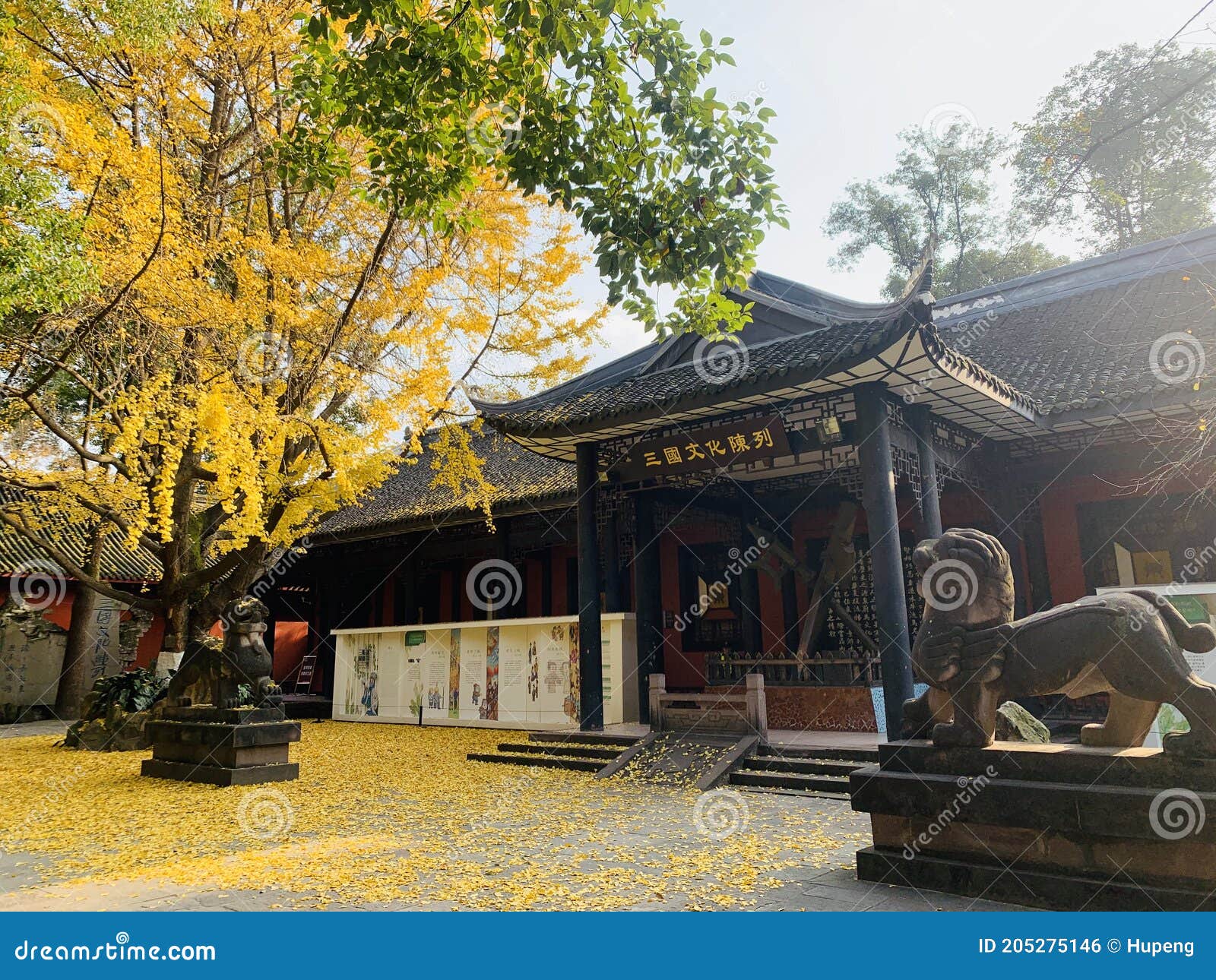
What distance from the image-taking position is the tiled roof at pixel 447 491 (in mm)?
12688

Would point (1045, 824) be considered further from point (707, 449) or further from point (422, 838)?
point (707, 449)

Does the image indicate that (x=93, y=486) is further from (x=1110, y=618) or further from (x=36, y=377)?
(x=1110, y=618)

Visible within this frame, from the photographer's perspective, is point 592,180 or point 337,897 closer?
point 337,897

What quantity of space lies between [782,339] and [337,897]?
22.1 ft

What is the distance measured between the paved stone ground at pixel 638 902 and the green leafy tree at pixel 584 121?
321 centimetres

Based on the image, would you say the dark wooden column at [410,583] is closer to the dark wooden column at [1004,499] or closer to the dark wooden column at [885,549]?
the dark wooden column at [885,549]

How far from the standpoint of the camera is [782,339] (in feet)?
28.4

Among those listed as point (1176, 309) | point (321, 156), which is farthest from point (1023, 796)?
point (1176, 309)

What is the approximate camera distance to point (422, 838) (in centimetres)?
555

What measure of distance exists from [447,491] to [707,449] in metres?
7.54

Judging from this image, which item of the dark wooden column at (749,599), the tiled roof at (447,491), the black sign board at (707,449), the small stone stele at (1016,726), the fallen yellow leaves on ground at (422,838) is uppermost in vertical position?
the tiled roof at (447,491)

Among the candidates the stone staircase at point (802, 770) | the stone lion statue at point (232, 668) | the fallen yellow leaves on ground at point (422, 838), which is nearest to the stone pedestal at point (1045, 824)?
the fallen yellow leaves on ground at point (422, 838)

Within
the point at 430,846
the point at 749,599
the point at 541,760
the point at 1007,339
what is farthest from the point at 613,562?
the point at 1007,339

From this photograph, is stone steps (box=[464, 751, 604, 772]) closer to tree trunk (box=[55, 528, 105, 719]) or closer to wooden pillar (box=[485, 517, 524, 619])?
wooden pillar (box=[485, 517, 524, 619])
